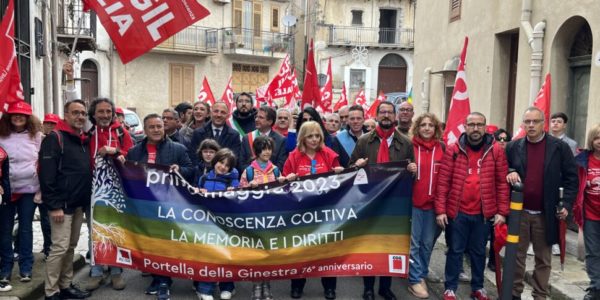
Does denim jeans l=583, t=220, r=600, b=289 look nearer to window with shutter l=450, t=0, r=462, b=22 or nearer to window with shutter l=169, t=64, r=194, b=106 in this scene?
window with shutter l=450, t=0, r=462, b=22

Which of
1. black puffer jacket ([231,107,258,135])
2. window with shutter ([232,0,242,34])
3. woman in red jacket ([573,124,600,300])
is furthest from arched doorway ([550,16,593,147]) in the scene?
window with shutter ([232,0,242,34])

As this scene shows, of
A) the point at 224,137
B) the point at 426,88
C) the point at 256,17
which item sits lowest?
the point at 224,137

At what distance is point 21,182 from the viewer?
5.52 meters

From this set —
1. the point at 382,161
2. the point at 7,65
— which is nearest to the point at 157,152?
the point at 7,65

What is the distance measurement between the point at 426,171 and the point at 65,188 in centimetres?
360

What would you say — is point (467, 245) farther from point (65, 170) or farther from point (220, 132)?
point (65, 170)

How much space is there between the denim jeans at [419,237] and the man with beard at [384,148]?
33cm

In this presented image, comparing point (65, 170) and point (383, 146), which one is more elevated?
point (383, 146)

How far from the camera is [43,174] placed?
206 inches

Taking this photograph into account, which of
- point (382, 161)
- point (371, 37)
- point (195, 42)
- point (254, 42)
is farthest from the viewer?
point (371, 37)

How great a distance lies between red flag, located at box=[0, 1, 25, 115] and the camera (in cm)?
509

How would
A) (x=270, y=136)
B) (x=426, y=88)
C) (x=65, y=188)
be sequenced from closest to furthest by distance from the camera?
(x=65, y=188), (x=270, y=136), (x=426, y=88)

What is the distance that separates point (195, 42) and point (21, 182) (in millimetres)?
28521

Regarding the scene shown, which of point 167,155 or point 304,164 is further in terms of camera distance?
point 167,155
